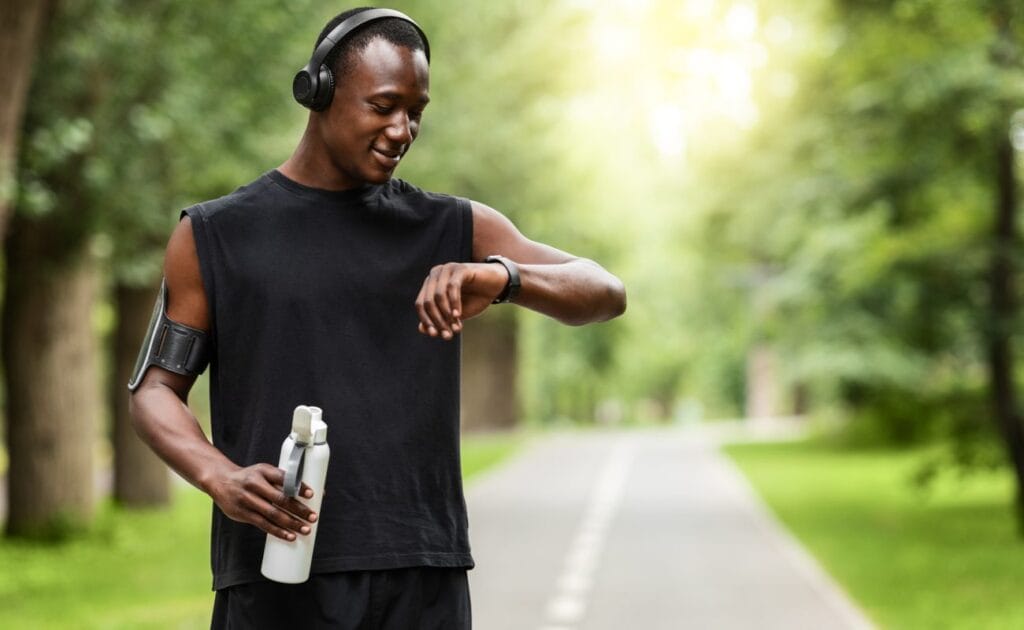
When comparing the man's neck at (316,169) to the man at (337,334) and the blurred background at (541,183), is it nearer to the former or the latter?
the man at (337,334)

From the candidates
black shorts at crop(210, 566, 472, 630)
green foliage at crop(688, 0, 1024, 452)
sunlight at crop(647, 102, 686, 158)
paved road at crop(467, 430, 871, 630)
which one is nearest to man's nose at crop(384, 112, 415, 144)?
black shorts at crop(210, 566, 472, 630)

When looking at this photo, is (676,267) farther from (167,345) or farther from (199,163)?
(167,345)

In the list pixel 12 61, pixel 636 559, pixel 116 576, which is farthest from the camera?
pixel 636 559

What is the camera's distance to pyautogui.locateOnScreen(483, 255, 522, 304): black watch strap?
8.61ft

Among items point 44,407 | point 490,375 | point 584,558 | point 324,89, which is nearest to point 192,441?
point 324,89

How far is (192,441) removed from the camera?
263cm

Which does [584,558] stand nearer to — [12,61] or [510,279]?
[12,61]

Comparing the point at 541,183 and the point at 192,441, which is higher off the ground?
the point at 541,183

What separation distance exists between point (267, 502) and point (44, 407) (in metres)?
13.8

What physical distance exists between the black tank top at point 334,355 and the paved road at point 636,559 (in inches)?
302

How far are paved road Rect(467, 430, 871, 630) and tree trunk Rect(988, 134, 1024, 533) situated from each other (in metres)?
2.38

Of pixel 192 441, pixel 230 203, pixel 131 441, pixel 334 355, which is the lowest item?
pixel 192 441

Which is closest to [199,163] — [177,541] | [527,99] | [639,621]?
[177,541]

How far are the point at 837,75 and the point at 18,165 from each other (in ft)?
28.9
